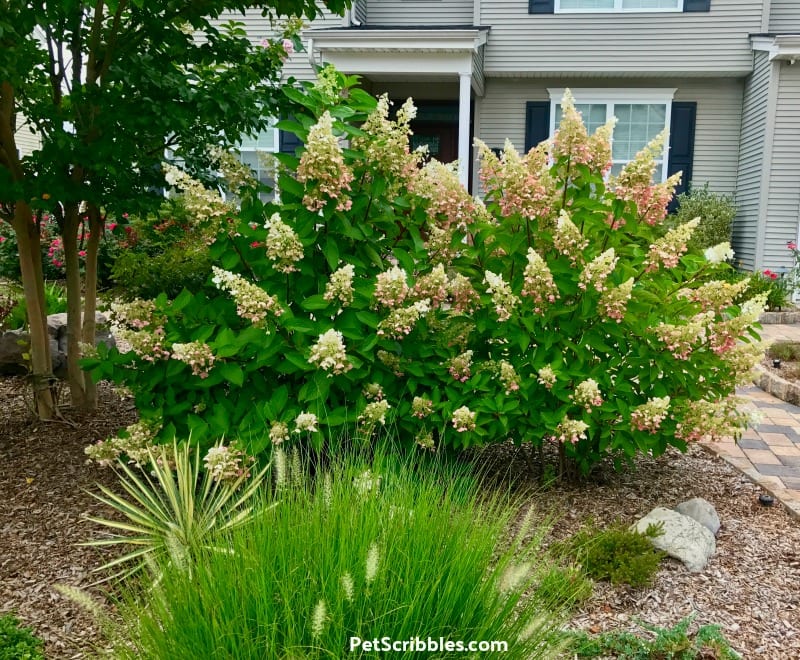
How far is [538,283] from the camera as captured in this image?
3.12 metres

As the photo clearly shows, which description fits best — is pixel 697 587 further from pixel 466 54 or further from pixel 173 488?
pixel 466 54

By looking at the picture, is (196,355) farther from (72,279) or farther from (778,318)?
(778,318)

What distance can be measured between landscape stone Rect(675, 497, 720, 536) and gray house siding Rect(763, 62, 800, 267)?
382 inches

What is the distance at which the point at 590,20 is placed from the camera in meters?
12.2

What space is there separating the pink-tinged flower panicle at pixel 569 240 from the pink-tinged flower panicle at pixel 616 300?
8.1 inches

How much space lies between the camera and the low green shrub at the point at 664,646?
233 centimetres

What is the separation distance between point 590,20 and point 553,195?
10.3 m

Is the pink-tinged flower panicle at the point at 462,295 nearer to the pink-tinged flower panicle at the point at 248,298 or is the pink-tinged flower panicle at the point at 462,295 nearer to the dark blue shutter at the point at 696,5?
the pink-tinged flower panicle at the point at 248,298

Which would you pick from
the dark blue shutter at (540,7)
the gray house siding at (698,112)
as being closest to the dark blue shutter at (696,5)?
the gray house siding at (698,112)

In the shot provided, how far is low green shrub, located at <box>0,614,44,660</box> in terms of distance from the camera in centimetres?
223

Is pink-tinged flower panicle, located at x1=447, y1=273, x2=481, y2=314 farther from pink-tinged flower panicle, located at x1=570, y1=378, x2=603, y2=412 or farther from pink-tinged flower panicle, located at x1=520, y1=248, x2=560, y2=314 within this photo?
pink-tinged flower panicle, located at x1=570, y1=378, x2=603, y2=412

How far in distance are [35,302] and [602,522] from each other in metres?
3.54

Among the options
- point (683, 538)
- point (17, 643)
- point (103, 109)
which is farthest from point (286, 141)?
point (17, 643)

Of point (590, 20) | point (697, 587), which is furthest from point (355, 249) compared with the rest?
point (590, 20)
